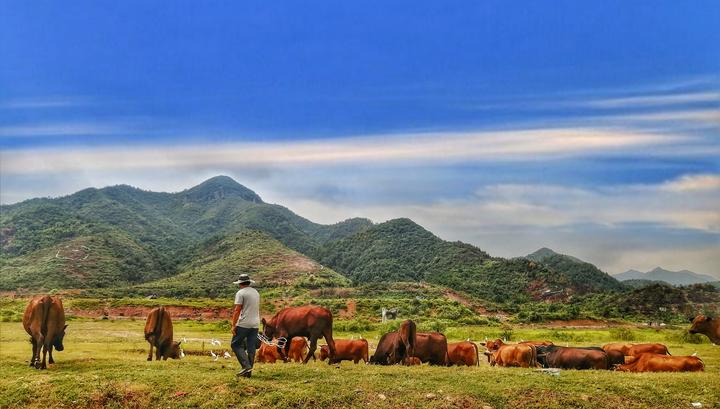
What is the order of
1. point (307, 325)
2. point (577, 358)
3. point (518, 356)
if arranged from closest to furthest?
1. point (307, 325)
2. point (577, 358)
3. point (518, 356)

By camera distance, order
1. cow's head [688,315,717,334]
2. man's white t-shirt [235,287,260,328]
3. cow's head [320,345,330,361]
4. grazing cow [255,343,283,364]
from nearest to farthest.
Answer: man's white t-shirt [235,287,260,328] < cow's head [320,345,330,361] < grazing cow [255,343,283,364] < cow's head [688,315,717,334]

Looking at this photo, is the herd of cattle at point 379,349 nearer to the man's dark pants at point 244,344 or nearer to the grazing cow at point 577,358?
the grazing cow at point 577,358

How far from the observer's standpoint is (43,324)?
716 inches

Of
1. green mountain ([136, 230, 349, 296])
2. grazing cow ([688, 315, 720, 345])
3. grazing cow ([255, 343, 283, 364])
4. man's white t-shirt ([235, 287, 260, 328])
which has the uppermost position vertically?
green mountain ([136, 230, 349, 296])

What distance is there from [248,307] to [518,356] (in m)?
10.7

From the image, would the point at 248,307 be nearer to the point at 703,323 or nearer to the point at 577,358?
the point at 577,358

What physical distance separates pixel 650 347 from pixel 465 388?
39.8 feet

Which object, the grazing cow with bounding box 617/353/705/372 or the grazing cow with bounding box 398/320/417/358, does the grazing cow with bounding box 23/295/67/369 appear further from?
the grazing cow with bounding box 617/353/705/372

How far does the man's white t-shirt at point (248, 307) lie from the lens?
47.5 ft

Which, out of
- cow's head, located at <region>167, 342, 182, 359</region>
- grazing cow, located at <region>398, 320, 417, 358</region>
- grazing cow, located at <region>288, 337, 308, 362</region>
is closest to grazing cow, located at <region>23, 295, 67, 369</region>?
cow's head, located at <region>167, 342, 182, 359</region>

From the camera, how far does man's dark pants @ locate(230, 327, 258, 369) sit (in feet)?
47.6

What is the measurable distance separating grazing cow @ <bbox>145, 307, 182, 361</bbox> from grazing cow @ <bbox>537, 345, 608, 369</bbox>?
46.2ft

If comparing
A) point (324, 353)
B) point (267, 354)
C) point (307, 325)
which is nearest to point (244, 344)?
point (307, 325)

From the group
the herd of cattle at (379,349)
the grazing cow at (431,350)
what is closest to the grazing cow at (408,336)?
the herd of cattle at (379,349)
